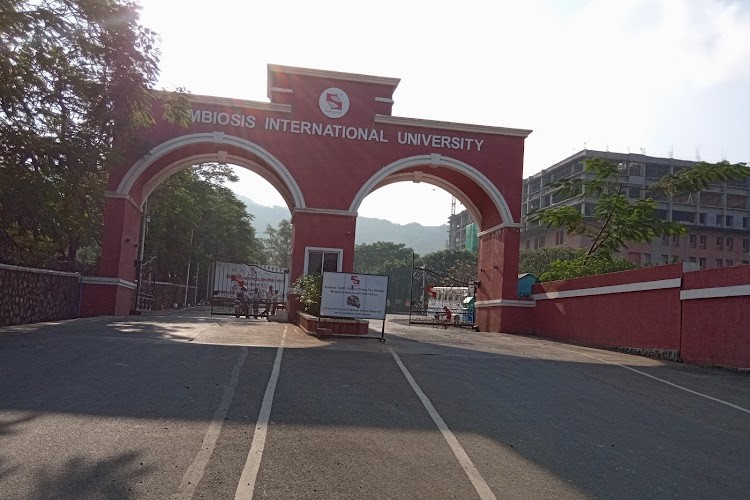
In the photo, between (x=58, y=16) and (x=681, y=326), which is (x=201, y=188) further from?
(x=681, y=326)

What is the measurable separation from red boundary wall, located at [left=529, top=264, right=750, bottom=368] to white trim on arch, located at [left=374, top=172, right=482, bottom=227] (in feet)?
24.0

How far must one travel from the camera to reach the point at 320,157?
26344mm

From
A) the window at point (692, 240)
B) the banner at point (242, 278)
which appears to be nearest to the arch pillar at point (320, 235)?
the banner at point (242, 278)

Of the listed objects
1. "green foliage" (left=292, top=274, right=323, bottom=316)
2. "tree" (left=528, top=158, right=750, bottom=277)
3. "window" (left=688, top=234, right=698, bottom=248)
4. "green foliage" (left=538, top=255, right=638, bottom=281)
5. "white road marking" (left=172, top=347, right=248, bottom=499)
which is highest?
"window" (left=688, top=234, right=698, bottom=248)

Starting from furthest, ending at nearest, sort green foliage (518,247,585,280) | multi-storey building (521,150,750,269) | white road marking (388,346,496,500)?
1. multi-storey building (521,150,750,269)
2. green foliage (518,247,585,280)
3. white road marking (388,346,496,500)

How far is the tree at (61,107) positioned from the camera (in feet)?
52.1

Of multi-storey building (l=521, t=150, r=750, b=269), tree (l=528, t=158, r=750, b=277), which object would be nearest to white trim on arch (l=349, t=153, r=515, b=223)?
tree (l=528, t=158, r=750, b=277)

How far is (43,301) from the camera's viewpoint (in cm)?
2067

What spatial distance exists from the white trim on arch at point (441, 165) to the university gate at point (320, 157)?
4 centimetres

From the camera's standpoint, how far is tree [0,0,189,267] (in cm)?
1589

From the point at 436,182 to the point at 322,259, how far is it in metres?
7.30

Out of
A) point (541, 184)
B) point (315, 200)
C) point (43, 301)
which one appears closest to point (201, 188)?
point (315, 200)

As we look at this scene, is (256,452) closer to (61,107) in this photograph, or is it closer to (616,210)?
(61,107)

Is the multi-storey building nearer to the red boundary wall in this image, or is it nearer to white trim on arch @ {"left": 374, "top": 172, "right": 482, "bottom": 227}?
white trim on arch @ {"left": 374, "top": 172, "right": 482, "bottom": 227}
